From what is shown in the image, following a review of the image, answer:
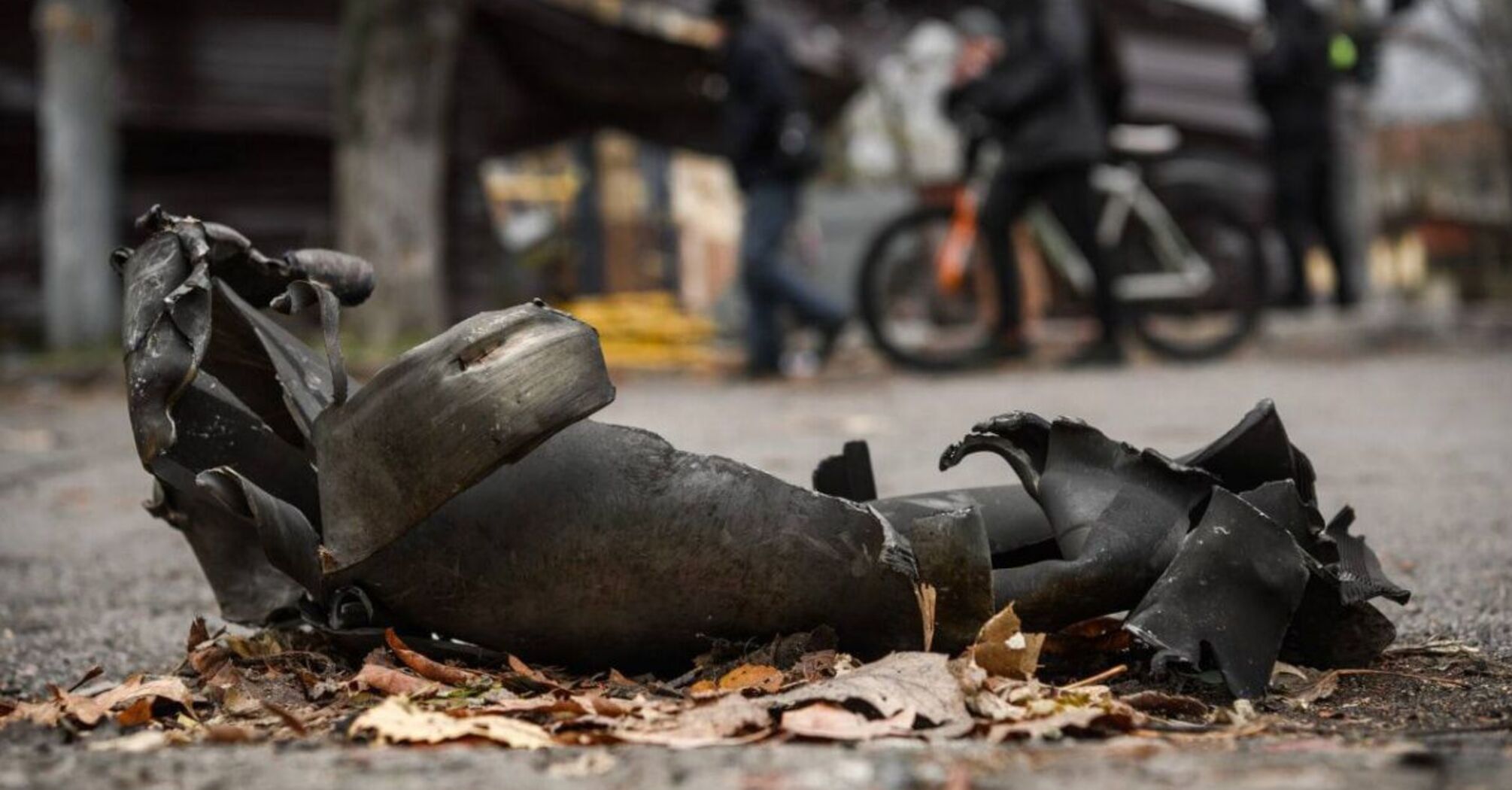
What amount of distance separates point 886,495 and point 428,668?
1916 mm

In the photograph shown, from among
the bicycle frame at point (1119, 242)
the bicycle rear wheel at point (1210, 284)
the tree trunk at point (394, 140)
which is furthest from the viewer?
the tree trunk at point (394, 140)

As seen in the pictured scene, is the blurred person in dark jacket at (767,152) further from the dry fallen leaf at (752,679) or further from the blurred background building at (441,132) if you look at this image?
the dry fallen leaf at (752,679)

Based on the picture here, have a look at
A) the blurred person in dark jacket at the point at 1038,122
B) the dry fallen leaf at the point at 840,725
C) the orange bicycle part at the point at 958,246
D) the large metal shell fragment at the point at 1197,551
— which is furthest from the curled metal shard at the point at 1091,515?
the orange bicycle part at the point at 958,246

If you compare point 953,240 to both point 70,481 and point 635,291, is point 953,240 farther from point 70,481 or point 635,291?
point 635,291

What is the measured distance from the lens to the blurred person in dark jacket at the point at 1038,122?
7.57 metres

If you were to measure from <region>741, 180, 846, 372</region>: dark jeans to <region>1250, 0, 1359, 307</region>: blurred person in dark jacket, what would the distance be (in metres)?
3.15

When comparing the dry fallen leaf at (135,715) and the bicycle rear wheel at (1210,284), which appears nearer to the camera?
the dry fallen leaf at (135,715)

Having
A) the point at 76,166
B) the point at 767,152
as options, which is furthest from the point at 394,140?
the point at 767,152

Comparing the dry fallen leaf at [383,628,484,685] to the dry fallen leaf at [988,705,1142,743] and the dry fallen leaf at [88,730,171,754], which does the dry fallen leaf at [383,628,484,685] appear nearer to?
the dry fallen leaf at [88,730,171,754]

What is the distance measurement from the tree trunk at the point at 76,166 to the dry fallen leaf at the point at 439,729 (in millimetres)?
8686

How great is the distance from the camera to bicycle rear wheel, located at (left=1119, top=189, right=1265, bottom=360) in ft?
28.1

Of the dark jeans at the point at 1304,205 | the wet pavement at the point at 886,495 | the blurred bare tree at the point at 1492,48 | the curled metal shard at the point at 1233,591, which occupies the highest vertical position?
the blurred bare tree at the point at 1492,48

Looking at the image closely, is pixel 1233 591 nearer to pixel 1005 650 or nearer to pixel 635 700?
pixel 1005 650

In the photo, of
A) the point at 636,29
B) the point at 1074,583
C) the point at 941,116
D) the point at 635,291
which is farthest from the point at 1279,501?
the point at 635,291
